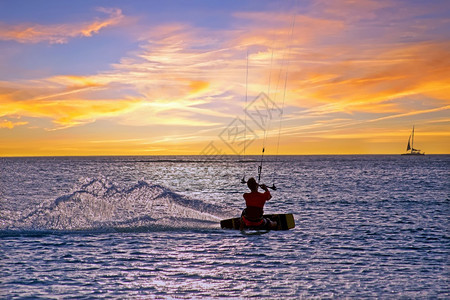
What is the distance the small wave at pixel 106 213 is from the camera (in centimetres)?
2762

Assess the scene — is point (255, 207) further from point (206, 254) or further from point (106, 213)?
point (106, 213)

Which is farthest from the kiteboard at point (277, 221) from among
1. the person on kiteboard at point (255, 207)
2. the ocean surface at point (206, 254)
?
the person on kiteboard at point (255, 207)

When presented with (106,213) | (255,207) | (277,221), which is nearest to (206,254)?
(255,207)

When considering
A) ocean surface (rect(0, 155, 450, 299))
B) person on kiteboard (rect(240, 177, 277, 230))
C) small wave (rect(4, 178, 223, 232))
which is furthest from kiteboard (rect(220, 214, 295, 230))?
small wave (rect(4, 178, 223, 232))

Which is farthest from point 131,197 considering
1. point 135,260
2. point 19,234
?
point 135,260

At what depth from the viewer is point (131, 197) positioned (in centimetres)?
4272

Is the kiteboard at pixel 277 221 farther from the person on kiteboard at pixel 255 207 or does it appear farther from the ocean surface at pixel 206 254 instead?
the person on kiteboard at pixel 255 207

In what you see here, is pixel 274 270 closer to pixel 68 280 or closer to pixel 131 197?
pixel 68 280

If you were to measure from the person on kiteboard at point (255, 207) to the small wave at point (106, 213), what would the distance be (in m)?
4.21

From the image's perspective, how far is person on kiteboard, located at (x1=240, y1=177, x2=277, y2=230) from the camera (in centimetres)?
2314

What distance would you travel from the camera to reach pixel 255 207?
23672 mm

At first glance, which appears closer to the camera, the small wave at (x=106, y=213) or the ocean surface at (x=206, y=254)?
the ocean surface at (x=206, y=254)

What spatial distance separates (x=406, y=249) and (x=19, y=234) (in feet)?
66.6

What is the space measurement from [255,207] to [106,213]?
13.2 m
